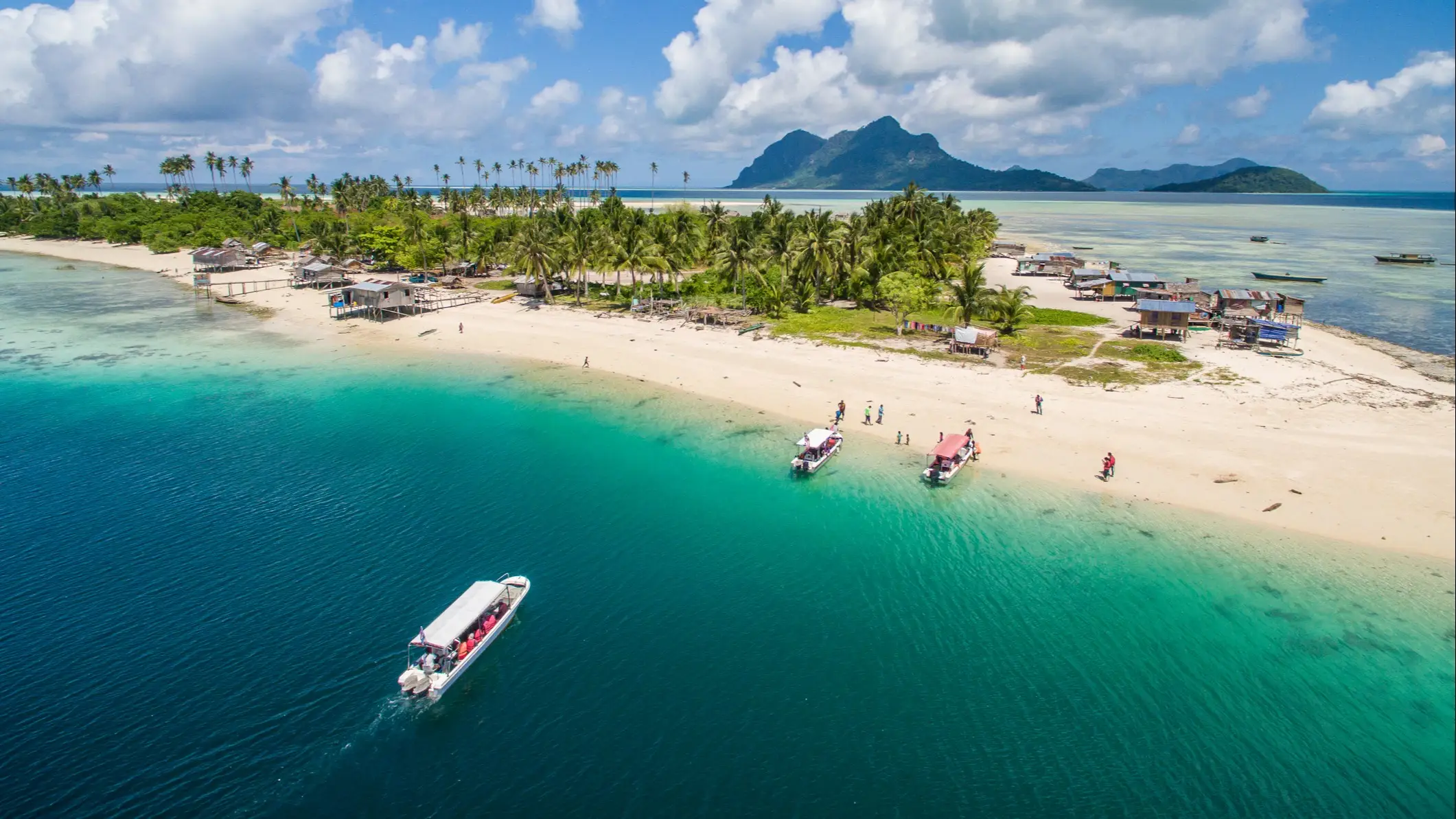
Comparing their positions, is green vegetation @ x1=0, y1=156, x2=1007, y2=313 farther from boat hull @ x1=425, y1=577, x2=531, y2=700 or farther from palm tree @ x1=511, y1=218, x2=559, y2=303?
boat hull @ x1=425, y1=577, x2=531, y2=700

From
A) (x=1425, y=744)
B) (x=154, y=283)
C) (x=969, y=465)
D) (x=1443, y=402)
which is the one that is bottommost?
(x=1425, y=744)

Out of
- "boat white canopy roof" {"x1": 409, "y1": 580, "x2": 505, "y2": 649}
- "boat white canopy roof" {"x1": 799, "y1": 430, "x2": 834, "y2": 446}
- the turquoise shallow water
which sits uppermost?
"boat white canopy roof" {"x1": 799, "y1": 430, "x2": 834, "y2": 446}

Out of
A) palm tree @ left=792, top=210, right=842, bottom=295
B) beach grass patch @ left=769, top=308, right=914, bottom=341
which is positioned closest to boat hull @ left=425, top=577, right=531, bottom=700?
beach grass patch @ left=769, top=308, right=914, bottom=341

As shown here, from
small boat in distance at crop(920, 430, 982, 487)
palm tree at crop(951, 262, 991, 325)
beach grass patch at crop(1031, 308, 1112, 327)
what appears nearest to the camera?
small boat in distance at crop(920, 430, 982, 487)

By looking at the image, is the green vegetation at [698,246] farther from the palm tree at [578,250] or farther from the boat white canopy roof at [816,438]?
the boat white canopy roof at [816,438]

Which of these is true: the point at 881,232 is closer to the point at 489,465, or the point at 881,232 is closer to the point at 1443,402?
the point at 1443,402

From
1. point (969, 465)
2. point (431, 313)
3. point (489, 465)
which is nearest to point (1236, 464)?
point (969, 465)

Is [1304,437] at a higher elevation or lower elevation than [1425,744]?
higher
